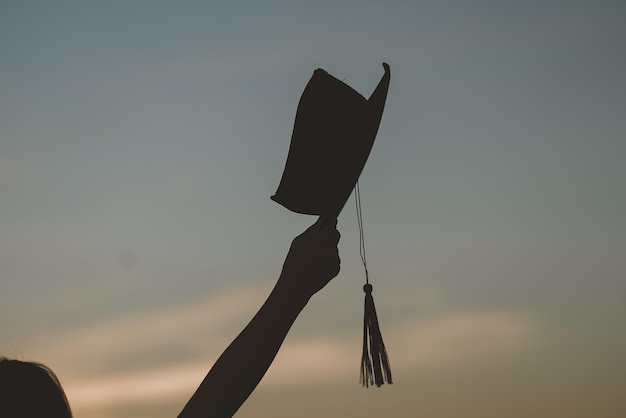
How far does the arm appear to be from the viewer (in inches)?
62.1

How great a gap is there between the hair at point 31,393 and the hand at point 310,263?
657 mm

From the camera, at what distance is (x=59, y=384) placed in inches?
72.8

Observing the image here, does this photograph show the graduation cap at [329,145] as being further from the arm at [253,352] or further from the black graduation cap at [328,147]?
the arm at [253,352]

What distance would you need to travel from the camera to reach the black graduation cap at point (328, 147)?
2.73 m

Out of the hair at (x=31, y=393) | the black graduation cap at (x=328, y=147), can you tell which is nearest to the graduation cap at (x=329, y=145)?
the black graduation cap at (x=328, y=147)

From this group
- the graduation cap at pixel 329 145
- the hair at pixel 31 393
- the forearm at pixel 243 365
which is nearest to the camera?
the forearm at pixel 243 365

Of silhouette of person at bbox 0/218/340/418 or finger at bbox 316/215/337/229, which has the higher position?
finger at bbox 316/215/337/229

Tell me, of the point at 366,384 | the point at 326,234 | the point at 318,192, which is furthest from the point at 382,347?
the point at 326,234

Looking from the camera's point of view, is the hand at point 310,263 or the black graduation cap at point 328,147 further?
the black graduation cap at point 328,147

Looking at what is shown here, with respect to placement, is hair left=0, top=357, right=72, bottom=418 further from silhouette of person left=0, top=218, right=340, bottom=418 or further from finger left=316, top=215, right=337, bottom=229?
finger left=316, top=215, right=337, bottom=229

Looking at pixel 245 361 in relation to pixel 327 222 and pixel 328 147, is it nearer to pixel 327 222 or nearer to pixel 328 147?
pixel 327 222

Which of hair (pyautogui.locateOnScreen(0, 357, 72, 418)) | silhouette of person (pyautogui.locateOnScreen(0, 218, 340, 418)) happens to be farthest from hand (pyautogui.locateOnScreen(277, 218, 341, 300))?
hair (pyautogui.locateOnScreen(0, 357, 72, 418))

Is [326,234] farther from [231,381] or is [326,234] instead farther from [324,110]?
[324,110]

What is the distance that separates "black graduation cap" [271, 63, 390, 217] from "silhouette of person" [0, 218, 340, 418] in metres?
0.69
